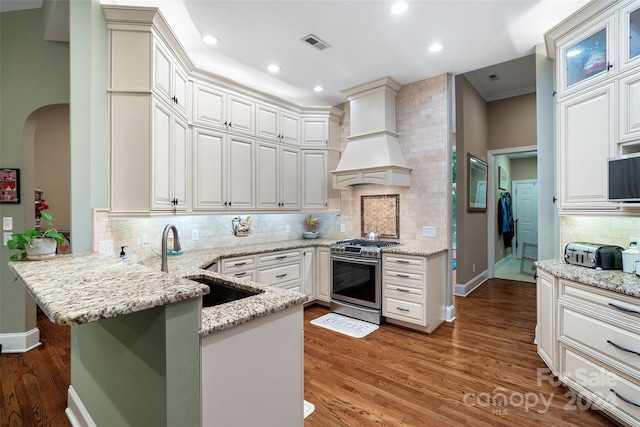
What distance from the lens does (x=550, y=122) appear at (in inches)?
116

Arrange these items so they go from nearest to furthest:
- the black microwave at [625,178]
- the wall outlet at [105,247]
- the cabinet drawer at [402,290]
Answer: the black microwave at [625,178] → the wall outlet at [105,247] → the cabinet drawer at [402,290]

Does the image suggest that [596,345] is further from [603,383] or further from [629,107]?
[629,107]

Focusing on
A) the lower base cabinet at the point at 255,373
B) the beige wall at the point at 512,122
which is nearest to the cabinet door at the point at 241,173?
the lower base cabinet at the point at 255,373

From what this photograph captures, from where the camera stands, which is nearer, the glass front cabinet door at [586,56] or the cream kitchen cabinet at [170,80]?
the glass front cabinet door at [586,56]

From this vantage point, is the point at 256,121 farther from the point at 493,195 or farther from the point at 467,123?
the point at 493,195

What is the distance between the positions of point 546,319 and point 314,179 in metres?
3.05

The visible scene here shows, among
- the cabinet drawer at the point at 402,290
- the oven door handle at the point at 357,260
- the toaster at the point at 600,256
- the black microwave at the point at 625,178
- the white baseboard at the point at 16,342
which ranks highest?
the black microwave at the point at 625,178

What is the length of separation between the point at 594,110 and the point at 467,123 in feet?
8.66

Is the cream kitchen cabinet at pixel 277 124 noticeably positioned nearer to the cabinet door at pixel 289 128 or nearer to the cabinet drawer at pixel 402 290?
the cabinet door at pixel 289 128

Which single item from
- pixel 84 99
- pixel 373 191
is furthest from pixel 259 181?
pixel 84 99

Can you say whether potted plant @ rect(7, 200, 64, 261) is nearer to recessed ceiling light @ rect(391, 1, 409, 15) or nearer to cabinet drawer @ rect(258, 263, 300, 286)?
cabinet drawer @ rect(258, 263, 300, 286)

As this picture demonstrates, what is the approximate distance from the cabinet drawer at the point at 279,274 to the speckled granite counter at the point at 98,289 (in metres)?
2.11

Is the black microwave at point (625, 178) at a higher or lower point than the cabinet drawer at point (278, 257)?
higher

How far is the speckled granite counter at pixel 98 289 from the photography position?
78 cm
